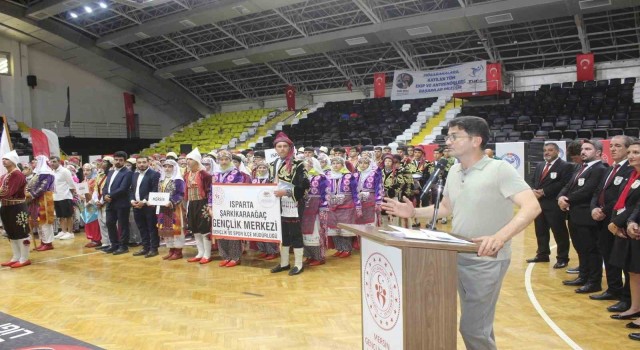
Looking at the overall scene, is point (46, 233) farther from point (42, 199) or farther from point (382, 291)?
point (382, 291)

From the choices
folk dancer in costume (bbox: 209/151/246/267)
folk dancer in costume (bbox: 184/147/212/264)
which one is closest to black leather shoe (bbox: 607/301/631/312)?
folk dancer in costume (bbox: 209/151/246/267)

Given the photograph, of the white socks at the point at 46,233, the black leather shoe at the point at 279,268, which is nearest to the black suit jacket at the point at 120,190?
the white socks at the point at 46,233

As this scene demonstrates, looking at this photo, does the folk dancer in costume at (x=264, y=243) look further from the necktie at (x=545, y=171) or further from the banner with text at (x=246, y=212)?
the necktie at (x=545, y=171)

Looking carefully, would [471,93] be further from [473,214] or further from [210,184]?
[473,214]

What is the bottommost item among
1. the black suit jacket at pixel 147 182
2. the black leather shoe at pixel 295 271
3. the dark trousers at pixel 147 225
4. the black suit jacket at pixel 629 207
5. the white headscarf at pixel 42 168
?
the black leather shoe at pixel 295 271

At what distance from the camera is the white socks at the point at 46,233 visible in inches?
313

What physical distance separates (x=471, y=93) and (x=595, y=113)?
4.23 metres

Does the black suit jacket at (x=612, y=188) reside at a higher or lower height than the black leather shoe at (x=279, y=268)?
higher

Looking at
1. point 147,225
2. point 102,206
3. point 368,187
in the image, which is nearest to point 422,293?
point 368,187

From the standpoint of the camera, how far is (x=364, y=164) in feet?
23.5

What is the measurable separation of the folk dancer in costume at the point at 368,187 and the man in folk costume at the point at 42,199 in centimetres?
486

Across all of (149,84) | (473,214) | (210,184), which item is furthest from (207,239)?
(149,84)

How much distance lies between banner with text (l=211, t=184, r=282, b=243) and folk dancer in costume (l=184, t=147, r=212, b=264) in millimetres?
233

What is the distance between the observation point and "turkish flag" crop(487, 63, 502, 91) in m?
17.1
